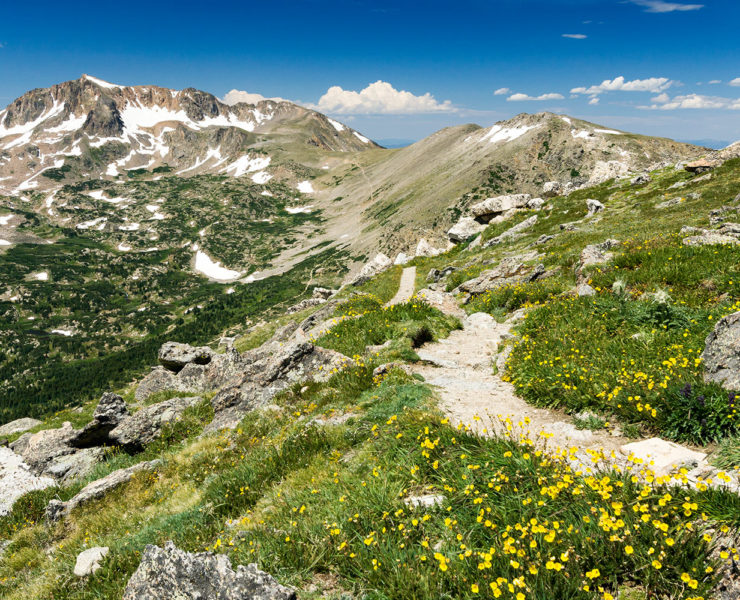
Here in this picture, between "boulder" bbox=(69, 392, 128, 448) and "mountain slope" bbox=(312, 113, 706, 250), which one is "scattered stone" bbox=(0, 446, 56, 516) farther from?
"mountain slope" bbox=(312, 113, 706, 250)

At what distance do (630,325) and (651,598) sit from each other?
28.2 feet

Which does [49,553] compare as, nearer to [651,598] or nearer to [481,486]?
[481,486]

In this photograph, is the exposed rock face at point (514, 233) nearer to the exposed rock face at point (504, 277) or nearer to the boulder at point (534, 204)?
the boulder at point (534, 204)

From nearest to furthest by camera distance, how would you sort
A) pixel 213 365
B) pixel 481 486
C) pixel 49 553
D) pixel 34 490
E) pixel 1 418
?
1. pixel 481 486
2. pixel 49 553
3. pixel 34 490
4. pixel 213 365
5. pixel 1 418

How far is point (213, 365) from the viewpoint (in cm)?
2292

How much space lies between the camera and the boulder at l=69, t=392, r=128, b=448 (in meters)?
16.3

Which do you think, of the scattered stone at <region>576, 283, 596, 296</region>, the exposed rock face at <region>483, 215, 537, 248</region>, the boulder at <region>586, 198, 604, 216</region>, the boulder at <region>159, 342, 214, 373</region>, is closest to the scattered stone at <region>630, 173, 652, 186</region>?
the boulder at <region>586, 198, 604, 216</region>

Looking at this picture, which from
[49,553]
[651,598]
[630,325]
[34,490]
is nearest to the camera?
[651,598]

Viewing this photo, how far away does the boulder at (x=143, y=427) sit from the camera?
594 inches

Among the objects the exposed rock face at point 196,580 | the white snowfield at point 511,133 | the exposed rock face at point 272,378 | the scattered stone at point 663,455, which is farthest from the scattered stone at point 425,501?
the white snowfield at point 511,133

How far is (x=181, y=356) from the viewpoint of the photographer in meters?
27.2

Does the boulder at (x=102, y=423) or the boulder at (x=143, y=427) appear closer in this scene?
the boulder at (x=143, y=427)

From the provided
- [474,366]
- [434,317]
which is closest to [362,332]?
[434,317]

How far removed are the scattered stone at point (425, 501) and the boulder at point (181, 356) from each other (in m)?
23.4
